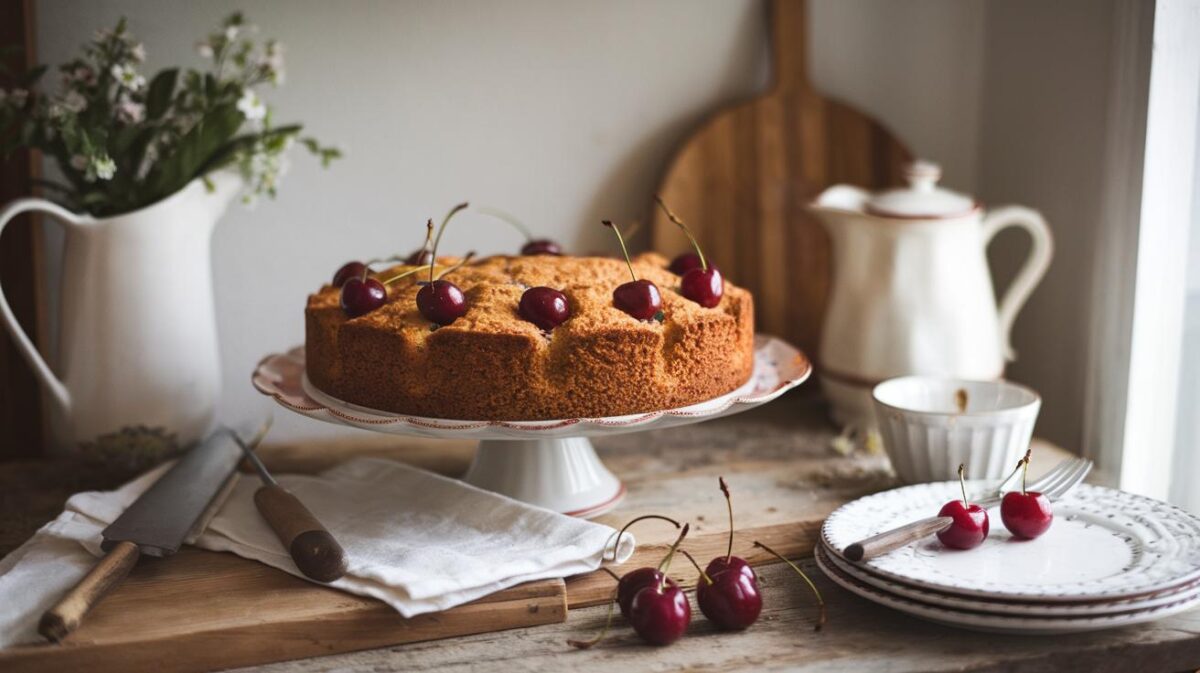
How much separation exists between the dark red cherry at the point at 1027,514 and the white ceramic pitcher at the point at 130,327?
91 cm

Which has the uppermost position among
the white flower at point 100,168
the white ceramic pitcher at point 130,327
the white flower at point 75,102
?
the white flower at point 75,102

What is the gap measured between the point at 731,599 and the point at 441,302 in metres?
0.39

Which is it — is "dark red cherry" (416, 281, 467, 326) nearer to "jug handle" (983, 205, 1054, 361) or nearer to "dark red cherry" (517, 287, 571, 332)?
"dark red cherry" (517, 287, 571, 332)

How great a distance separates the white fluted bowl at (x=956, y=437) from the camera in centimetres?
114

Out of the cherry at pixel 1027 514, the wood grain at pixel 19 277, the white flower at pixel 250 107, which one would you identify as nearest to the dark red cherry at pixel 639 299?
the cherry at pixel 1027 514

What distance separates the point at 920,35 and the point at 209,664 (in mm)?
1303

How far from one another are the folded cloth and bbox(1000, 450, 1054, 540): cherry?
1.14 ft

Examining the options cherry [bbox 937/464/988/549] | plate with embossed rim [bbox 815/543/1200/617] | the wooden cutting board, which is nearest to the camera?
plate with embossed rim [bbox 815/543/1200/617]

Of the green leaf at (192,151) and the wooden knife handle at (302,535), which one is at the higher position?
the green leaf at (192,151)

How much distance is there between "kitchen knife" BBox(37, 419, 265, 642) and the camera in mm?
881

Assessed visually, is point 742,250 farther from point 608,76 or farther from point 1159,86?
point 1159,86

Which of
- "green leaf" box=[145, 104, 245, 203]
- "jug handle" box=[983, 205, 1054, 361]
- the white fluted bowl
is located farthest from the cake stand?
"jug handle" box=[983, 205, 1054, 361]

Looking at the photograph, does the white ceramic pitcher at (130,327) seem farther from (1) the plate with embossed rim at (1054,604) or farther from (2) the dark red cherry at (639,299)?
(1) the plate with embossed rim at (1054,604)

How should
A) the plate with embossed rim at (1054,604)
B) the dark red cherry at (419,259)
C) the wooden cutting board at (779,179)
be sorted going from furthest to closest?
the wooden cutting board at (779,179), the dark red cherry at (419,259), the plate with embossed rim at (1054,604)
